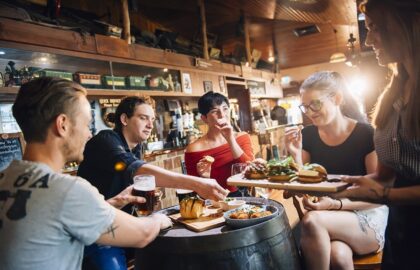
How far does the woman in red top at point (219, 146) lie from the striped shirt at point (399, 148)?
1.45 metres

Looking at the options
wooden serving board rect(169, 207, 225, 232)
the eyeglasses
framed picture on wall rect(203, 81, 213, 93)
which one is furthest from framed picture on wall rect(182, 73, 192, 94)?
wooden serving board rect(169, 207, 225, 232)

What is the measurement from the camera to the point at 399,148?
1257 millimetres

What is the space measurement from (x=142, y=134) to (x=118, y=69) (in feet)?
6.74

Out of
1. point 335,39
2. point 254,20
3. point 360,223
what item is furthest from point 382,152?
point 335,39

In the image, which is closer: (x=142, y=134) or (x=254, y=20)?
(x=142, y=134)

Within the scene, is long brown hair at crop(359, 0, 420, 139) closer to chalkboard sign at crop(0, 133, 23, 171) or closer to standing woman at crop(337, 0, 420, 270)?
standing woman at crop(337, 0, 420, 270)

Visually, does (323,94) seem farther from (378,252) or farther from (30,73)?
(30,73)

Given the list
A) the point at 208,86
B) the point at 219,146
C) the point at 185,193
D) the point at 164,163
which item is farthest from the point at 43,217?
the point at 208,86

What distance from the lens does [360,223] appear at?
182 centimetres

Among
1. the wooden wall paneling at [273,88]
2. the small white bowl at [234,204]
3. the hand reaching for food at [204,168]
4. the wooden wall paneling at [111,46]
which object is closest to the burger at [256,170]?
the small white bowl at [234,204]

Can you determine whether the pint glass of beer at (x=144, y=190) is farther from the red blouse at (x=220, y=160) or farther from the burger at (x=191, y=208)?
the red blouse at (x=220, y=160)

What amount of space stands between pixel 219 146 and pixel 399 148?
1.74 m

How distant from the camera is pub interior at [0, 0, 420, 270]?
1.17 meters

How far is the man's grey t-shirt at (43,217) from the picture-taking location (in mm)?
1067
